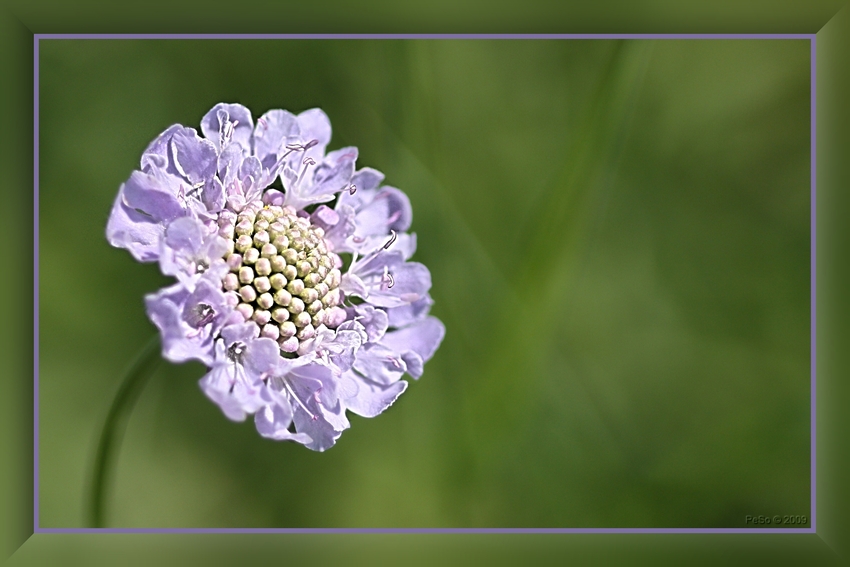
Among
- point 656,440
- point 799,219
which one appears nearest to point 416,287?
point 656,440

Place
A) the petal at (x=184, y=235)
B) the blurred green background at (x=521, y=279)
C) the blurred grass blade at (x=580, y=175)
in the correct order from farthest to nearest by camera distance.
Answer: the blurred grass blade at (x=580, y=175)
the blurred green background at (x=521, y=279)
the petal at (x=184, y=235)

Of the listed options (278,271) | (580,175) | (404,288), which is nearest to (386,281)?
(404,288)

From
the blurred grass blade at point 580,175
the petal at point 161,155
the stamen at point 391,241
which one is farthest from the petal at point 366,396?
the blurred grass blade at point 580,175

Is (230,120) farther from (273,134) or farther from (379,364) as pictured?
(379,364)

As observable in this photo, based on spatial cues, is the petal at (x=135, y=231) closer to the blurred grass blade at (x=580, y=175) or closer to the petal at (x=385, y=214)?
the petal at (x=385, y=214)

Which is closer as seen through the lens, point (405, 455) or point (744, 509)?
point (744, 509)

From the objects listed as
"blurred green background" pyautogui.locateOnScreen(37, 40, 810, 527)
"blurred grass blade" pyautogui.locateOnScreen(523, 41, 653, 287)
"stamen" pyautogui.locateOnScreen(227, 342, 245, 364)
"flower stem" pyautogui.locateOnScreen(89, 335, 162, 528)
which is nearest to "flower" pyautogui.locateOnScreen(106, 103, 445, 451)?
"stamen" pyautogui.locateOnScreen(227, 342, 245, 364)
